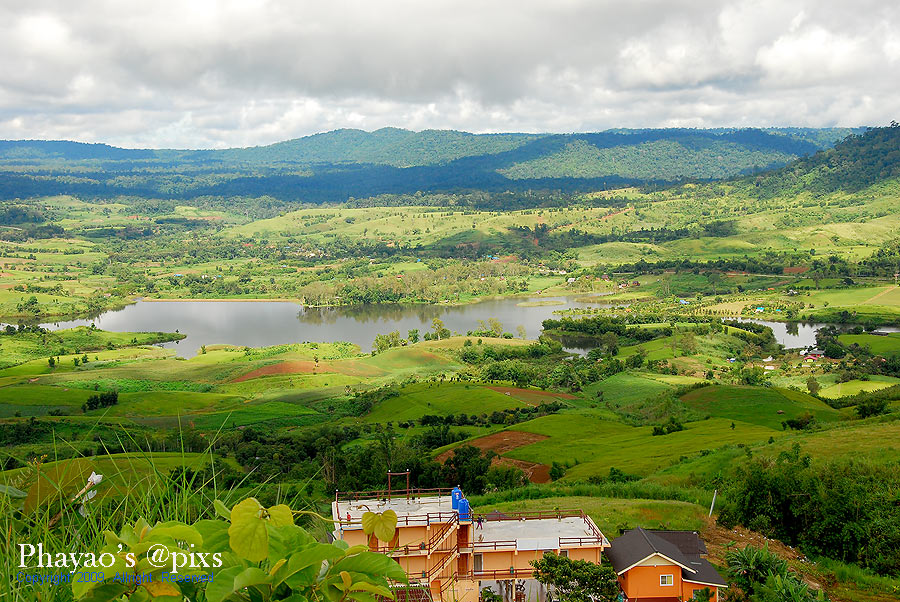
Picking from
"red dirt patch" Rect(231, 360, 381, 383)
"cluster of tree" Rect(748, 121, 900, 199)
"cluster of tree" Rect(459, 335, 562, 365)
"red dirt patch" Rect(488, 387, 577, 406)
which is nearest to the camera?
"red dirt patch" Rect(488, 387, 577, 406)

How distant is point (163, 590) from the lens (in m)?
1.82

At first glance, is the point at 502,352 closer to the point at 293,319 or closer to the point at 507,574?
the point at 293,319

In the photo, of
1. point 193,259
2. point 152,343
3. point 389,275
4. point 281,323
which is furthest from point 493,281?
point 193,259

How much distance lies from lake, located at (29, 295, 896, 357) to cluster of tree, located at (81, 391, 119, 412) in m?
26.9

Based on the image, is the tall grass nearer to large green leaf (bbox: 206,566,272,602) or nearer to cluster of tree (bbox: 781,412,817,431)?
large green leaf (bbox: 206,566,272,602)

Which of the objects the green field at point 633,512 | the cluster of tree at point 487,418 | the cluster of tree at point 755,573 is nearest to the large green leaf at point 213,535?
the cluster of tree at point 755,573

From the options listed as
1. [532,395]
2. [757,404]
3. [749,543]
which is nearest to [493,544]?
[749,543]

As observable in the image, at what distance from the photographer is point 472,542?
45.6ft

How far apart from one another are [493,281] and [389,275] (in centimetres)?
1904

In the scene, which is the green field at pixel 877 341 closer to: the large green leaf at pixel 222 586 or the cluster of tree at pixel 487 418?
the cluster of tree at pixel 487 418

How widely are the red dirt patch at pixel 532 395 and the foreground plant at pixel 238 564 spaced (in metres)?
50.7

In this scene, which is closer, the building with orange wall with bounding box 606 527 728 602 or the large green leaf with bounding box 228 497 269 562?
the large green leaf with bounding box 228 497 269 562

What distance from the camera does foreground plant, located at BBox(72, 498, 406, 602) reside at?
1755 millimetres

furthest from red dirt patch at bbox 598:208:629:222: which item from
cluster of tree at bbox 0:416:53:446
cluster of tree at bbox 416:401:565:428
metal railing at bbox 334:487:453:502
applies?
metal railing at bbox 334:487:453:502
